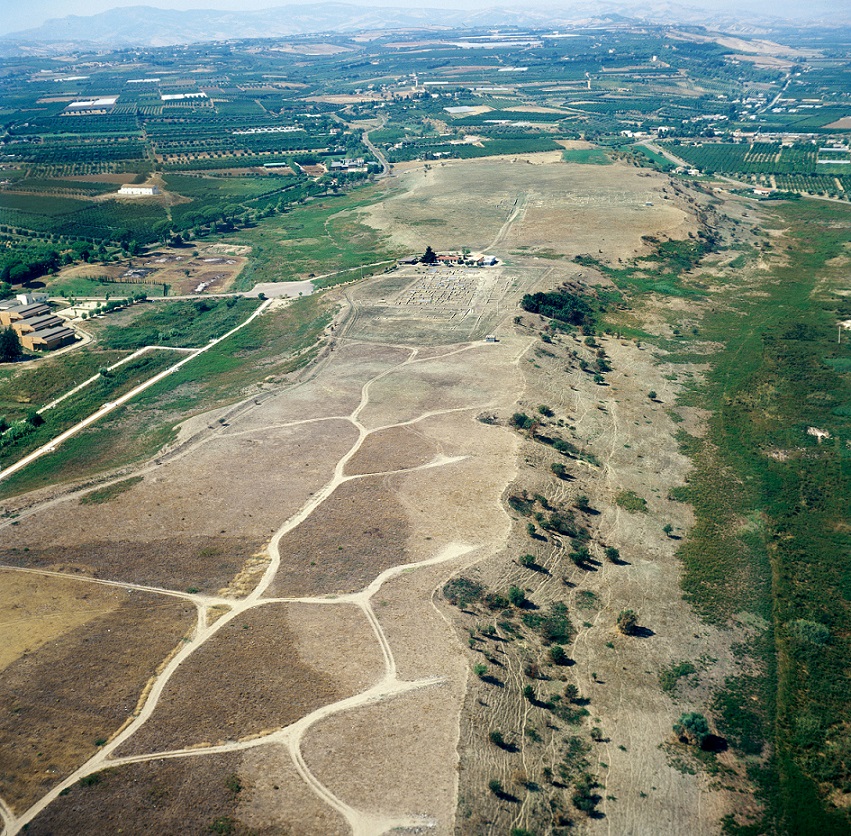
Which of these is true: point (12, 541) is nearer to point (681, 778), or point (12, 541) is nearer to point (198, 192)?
point (681, 778)

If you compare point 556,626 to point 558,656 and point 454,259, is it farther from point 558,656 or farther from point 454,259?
point 454,259

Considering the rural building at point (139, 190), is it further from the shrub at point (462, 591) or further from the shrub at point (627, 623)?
the shrub at point (627, 623)

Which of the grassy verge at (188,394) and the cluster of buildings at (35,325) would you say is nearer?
the grassy verge at (188,394)

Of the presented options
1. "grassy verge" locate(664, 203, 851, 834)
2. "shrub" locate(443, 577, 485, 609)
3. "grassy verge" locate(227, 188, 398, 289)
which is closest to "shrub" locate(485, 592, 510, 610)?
"shrub" locate(443, 577, 485, 609)

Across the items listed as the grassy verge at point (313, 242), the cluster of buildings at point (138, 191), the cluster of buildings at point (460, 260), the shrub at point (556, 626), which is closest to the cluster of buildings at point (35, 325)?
the grassy verge at point (313, 242)

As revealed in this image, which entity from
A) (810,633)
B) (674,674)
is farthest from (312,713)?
(810,633)
